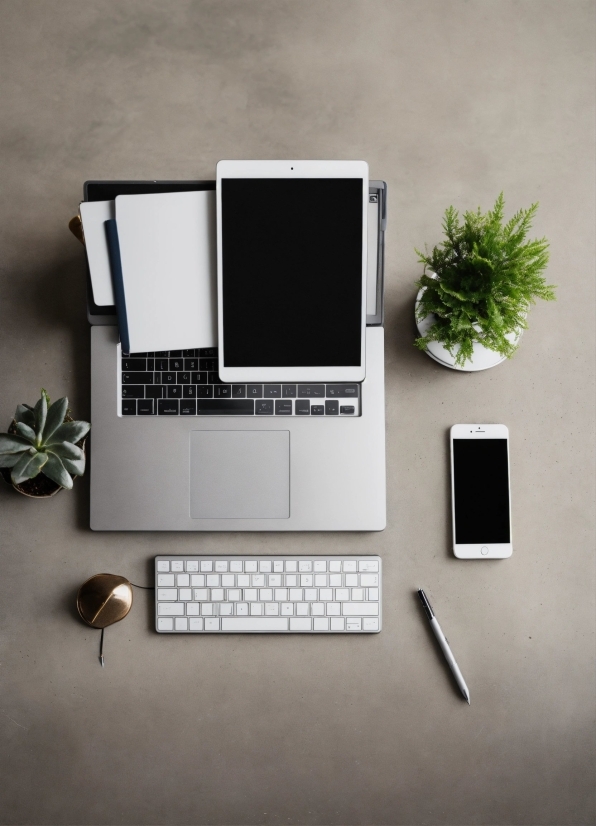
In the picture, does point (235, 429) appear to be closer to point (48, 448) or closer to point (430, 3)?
point (48, 448)

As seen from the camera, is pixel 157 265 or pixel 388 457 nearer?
pixel 157 265

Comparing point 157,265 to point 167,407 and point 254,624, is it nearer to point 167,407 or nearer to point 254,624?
point 167,407

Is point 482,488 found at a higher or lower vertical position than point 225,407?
lower

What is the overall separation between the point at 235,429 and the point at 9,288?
0.46 m

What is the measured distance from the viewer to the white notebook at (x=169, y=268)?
858mm

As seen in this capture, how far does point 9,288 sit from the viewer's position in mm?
991

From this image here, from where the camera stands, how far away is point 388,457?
3.20 feet

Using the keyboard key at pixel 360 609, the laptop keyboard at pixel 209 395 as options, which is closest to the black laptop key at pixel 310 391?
the laptop keyboard at pixel 209 395

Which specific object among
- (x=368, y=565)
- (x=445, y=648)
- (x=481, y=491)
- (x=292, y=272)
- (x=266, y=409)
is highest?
(x=292, y=272)

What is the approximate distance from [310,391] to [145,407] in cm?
26

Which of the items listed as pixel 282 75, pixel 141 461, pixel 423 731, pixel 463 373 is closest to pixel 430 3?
pixel 282 75

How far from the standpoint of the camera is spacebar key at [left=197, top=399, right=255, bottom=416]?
928 millimetres

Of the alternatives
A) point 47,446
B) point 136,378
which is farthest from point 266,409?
point 47,446

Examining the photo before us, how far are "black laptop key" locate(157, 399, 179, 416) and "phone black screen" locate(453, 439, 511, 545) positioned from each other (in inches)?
18.1
